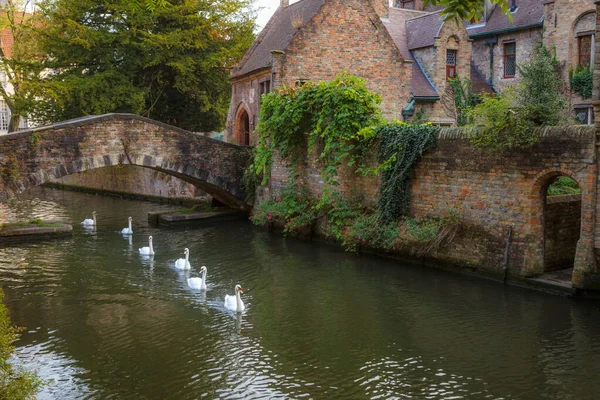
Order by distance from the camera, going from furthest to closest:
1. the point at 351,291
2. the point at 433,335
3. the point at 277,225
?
the point at 277,225 < the point at 351,291 < the point at 433,335

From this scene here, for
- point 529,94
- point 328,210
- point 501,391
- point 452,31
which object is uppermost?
point 452,31

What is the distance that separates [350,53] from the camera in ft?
76.9

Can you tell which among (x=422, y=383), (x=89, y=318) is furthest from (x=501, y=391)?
(x=89, y=318)

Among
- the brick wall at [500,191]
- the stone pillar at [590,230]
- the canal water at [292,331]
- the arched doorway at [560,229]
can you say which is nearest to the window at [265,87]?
the canal water at [292,331]

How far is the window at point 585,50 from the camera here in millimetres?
24062

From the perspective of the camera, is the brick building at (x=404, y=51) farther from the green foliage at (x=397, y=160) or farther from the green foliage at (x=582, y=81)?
the green foliage at (x=397, y=160)

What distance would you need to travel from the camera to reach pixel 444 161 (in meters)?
15.2

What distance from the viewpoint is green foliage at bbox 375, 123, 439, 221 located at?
15.8 metres

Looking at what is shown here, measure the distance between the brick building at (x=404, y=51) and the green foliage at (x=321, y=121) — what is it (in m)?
2.88

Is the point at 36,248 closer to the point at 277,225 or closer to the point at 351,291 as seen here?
the point at 277,225

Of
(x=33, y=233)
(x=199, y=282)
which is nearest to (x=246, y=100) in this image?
(x=33, y=233)

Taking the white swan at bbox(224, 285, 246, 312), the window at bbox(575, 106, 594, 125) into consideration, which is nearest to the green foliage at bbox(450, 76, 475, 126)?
the window at bbox(575, 106, 594, 125)

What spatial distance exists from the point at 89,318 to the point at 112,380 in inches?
122

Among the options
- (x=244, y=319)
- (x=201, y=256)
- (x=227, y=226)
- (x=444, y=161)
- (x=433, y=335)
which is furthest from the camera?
(x=227, y=226)
